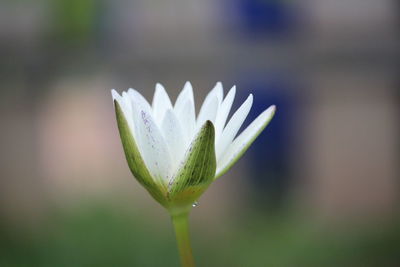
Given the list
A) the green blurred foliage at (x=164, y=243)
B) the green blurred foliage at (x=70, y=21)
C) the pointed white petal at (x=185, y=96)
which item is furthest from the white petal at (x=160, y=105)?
the green blurred foliage at (x=70, y=21)

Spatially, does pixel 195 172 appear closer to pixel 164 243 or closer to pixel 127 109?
pixel 127 109

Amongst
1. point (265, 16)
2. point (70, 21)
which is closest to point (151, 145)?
point (70, 21)

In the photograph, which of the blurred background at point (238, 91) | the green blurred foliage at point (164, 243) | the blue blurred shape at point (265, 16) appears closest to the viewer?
the green blurred foliage at point (164, 243)

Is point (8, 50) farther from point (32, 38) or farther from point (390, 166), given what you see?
point (390, 166)

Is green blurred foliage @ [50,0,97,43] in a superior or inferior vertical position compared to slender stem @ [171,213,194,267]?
superior

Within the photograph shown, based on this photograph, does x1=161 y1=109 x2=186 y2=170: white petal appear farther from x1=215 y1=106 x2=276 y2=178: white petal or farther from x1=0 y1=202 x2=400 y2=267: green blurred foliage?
x1=0 y1=202 x2=400 y2=267: green blurred foliage

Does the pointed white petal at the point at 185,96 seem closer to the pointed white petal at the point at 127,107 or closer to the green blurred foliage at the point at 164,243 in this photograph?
the pointed white petal at the point at 127,107

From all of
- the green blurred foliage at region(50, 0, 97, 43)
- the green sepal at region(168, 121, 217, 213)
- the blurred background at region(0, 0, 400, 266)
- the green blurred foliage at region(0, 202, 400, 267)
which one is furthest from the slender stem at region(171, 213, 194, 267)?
the green blurred foliage at region(50, 0, 97, 43)
